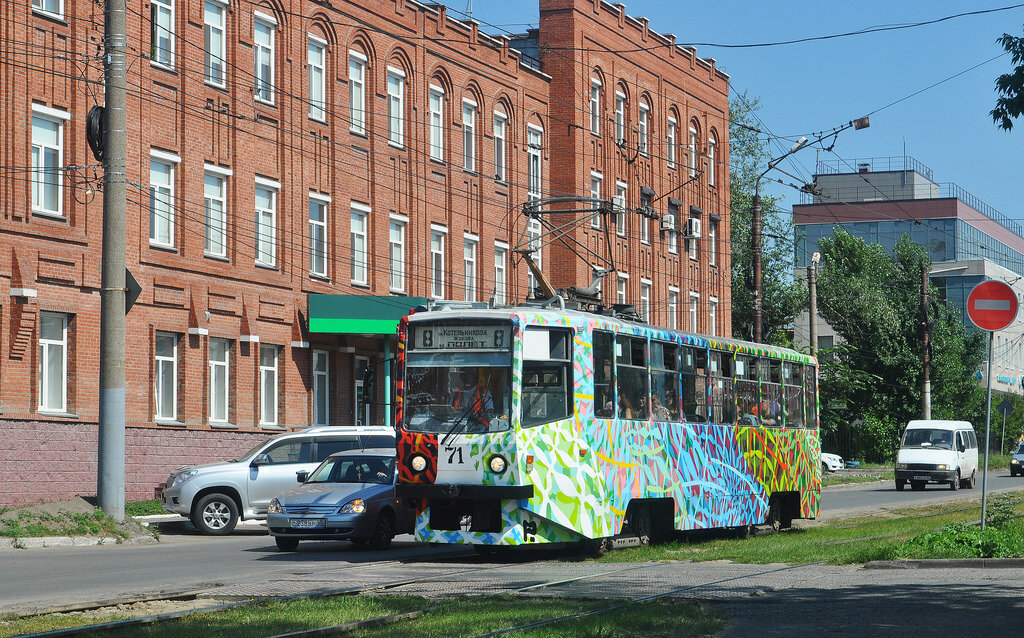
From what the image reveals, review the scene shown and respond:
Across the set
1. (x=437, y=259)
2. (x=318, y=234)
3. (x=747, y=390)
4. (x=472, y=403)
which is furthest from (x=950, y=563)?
(x=437, y=259)

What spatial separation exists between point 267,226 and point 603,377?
18.2 meters

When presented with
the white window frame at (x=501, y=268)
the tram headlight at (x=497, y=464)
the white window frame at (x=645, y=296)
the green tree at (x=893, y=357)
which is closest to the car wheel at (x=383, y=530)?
the tram headlight at (x=497, y=464)

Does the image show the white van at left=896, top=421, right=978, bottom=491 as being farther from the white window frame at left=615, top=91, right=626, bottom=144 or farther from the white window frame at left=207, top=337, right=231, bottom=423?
the white window frame at left=207, top=337, right=231, bottom=423

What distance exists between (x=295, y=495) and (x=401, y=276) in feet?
65.7

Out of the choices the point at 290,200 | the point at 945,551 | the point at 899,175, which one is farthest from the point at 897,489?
the point at 899,175

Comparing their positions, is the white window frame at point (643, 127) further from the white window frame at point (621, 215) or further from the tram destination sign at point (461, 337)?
the tram destination sign at point (461, 337)

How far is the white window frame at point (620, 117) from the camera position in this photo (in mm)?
49969

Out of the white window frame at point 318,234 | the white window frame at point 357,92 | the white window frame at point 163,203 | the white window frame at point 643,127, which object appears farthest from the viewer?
the white window frame at point 643,127

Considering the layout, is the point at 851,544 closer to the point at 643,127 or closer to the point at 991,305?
the point at 991,305

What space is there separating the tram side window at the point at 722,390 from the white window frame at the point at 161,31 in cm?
1557

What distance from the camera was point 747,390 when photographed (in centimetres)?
2234

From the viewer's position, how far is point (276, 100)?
34812 millimetres

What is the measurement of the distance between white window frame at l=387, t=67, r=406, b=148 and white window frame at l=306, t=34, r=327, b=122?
2728mm

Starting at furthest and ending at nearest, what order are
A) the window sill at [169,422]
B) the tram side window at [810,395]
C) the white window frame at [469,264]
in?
1. the white window frame at [469,264]
2. the window sill at [169,422]
3. the tram side window at [810,395]
